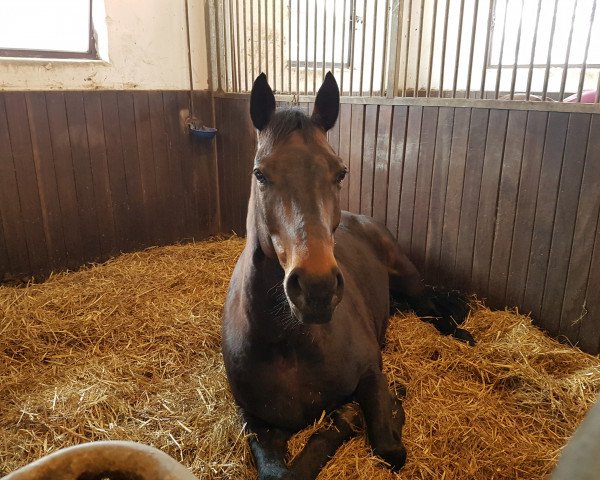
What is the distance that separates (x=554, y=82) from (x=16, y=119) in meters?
4.57

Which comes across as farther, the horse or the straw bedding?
the straw bedding

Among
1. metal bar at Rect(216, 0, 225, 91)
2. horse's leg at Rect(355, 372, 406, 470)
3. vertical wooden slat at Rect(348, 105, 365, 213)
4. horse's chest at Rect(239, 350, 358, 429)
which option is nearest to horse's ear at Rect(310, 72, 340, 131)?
horse's chest at Rect(239, 350, 358, 429)

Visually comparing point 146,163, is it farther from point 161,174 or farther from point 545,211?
point 545,211

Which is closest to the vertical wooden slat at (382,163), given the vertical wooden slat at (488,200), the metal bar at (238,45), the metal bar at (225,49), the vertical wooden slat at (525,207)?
the vertical wooden slat at (488,200)

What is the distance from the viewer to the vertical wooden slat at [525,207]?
7.36ft

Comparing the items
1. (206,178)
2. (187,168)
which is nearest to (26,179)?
(187,168)

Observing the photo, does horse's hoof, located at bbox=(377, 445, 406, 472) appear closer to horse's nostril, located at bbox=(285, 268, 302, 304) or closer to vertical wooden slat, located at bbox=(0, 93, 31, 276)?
horse's nostril, located at bbox=(285, 268, 302, 304)

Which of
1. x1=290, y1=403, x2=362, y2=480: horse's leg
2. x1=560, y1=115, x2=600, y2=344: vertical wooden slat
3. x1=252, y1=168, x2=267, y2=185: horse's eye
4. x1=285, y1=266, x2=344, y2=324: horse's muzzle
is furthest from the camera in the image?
x1=560, y1=115, x2=600, y2=344: vertical wooden slat

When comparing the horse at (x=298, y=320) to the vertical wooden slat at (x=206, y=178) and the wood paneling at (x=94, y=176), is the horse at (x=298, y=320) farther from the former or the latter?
the vertical wooden slat at (x=206, y=178)

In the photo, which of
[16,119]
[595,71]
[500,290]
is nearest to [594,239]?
[500,290]

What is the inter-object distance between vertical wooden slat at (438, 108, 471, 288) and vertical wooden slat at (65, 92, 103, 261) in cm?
268

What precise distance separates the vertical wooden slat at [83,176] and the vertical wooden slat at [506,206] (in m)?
2.96

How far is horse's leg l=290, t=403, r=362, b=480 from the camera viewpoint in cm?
151

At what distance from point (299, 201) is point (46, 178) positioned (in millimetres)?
2751
